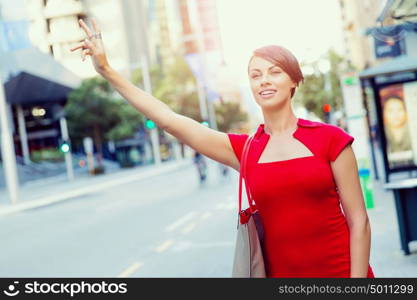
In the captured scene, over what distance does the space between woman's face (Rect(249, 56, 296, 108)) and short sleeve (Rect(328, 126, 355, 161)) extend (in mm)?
231

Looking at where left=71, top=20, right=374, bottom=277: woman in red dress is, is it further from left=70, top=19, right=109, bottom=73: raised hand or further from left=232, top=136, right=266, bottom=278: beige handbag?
left=70, top=19, right=109, bottom=73: raised hand

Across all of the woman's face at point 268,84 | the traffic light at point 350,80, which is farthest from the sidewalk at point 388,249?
the woman's face at point 268,84

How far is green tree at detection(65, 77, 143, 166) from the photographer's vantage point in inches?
2216

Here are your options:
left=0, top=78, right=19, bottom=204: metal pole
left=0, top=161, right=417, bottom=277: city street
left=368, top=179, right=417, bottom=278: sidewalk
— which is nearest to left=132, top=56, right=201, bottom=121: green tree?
left=0, top=78, right=19, bottom=204: metal pole

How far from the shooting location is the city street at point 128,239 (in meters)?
8.70

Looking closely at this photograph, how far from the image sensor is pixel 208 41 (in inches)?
7092

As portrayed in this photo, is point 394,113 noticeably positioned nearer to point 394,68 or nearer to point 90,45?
point 394,68

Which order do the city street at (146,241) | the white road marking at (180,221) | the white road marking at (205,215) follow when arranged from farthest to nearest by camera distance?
the white road marking at (205,215), the white road marking at (180,221), the city street at (146,241)

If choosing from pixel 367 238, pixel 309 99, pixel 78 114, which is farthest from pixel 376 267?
pixel 78 114

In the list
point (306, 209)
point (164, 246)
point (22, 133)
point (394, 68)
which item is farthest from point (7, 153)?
point (22, 133)

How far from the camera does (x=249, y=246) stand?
2332 mm

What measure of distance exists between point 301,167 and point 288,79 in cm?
34

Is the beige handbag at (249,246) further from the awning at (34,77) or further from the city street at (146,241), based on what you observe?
the awning at (34,77)

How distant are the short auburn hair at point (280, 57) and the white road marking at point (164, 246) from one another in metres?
7.95
